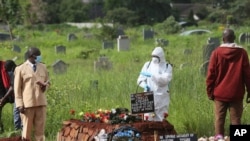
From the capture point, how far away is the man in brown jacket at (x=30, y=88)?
1127 centimetres

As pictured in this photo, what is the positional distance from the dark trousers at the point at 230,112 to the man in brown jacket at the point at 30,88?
9.46 feet

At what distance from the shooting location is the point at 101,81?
1786 centimetres

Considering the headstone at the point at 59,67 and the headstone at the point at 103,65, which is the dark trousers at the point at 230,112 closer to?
the headstone at the point at 103,65

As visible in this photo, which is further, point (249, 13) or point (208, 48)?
point (249, 13)

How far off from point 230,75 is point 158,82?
5.14 ft

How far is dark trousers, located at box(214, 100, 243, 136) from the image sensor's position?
10.7 metres

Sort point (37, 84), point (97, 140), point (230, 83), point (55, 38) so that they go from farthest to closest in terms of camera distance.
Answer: point (55, 38), point (37, 84), point (230, 83), point (97, 140)

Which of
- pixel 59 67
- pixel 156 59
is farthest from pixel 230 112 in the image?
pixel 59 67

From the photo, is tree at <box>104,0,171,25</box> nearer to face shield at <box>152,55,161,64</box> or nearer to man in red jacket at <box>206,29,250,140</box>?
face shield at <box>152,55,161,64</box>

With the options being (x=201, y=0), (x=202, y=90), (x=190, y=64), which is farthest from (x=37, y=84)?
(x=201, y=0)

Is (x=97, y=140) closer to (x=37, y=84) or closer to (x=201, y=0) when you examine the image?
(x=37, y=84)

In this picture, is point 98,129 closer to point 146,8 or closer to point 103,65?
point 103,65

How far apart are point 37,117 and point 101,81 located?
6392mm

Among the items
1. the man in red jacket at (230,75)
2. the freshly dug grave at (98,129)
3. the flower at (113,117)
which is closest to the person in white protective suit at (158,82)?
the flower at (113,117)
